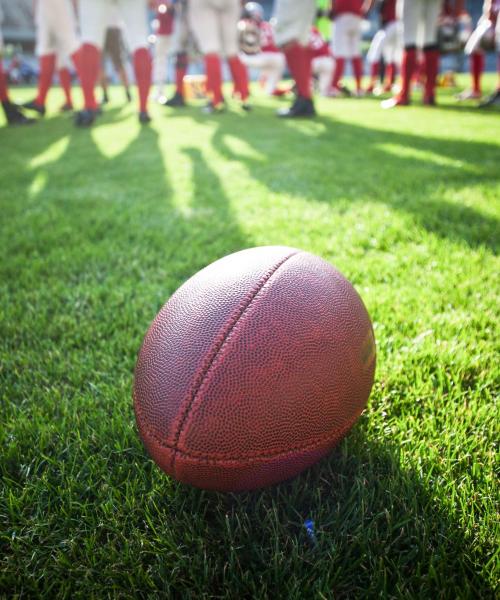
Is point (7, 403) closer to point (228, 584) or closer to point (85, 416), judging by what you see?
point (85, 416)

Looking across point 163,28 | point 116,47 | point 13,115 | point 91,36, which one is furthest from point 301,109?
point 116,47

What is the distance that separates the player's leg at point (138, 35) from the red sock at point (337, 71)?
6.16 m

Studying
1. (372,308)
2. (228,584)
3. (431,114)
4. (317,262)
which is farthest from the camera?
(431,114)

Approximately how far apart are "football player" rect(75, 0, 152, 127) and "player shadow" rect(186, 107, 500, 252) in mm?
1459

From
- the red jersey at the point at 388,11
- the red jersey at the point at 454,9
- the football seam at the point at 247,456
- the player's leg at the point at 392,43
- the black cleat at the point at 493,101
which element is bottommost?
the football seam at the point at 247,456

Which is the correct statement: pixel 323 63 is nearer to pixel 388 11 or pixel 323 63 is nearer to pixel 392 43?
pixel 392 43

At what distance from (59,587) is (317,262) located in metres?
1.01

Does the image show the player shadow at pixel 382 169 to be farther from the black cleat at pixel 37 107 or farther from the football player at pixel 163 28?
the football player at pixel 163 28

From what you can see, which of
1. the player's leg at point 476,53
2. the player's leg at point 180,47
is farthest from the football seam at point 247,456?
the player's leg at point 180,47

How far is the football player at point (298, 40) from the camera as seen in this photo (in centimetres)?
600

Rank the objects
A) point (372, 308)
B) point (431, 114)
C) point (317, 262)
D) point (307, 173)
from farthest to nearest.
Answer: point (431, 114)
point (307, 173)
point (372, 308)
point (317, 262)

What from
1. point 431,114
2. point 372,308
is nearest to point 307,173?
point 372,308

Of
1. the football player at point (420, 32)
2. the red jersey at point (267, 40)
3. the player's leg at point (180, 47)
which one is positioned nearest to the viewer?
the football player at point (420, 32)

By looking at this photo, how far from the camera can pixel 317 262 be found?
1321mm
